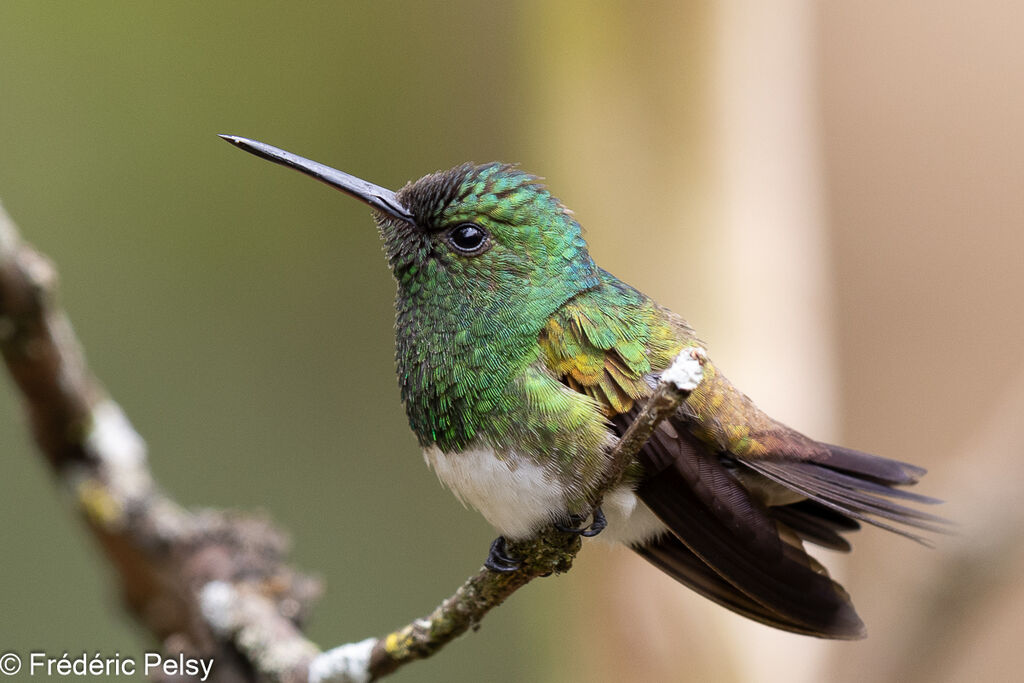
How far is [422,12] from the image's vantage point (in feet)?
18.2

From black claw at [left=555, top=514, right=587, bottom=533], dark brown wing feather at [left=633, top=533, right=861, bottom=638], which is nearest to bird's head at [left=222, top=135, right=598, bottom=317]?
black claw at [left=555, top=514, right=587, bottom=533]

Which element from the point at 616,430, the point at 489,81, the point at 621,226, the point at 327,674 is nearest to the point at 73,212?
the point at 489,81

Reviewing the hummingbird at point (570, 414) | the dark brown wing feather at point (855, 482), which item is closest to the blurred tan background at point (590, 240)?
the dark brown wing feather at point (855, 482)

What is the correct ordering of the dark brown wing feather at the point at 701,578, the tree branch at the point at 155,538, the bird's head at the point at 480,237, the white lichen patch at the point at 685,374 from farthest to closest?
the tree branch at the point at 155,538, the dark brown wing feather at the point at 701,578, the bird's head at the point at 480,237, the white lichen patch at the point at 685,374

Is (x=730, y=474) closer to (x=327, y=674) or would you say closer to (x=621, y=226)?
(x=327, y=674)

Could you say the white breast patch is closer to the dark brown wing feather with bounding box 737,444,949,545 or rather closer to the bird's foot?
the bird's foot

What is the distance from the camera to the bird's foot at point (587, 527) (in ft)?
6.12

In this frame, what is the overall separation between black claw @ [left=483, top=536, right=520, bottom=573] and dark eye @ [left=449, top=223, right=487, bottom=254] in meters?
0.61

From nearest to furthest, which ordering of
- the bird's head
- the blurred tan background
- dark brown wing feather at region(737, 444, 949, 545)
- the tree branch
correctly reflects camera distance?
dark brown wing feather at region(737, 444, 949, 545)
the bird's head
the tree branch
the blurred tan background

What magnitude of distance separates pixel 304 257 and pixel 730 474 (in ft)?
13.1

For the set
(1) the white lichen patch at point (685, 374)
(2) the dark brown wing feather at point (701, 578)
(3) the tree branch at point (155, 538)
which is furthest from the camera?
(3) the tree branch at point (155, 538)

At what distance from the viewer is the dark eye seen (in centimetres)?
203

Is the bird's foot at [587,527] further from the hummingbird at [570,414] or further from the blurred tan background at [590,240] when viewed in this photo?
the blurred tan background at [590,240]

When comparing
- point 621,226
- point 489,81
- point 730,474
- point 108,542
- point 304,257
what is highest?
point 489,81
